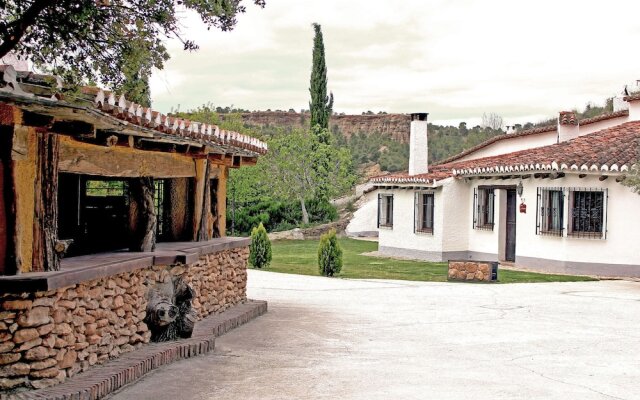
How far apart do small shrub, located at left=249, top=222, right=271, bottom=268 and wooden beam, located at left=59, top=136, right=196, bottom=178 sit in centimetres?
1112

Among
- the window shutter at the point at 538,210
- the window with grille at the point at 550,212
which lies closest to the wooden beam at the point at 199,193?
the window with grille at the point at 550,212

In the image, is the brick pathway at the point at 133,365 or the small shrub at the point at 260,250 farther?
the small shrub at the point at 260,250

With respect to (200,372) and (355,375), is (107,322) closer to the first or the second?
(200,372)

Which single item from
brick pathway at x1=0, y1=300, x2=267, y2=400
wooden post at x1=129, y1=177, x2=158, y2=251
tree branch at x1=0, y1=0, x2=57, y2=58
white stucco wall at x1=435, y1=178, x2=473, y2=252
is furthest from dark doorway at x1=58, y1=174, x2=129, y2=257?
white stucco wall at x1=435, y1=178, x2=473, y2=252

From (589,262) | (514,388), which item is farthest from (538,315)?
(589,262)

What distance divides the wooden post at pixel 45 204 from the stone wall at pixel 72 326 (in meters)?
0.33

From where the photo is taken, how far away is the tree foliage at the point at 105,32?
371 inches

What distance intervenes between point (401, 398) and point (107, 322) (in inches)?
117

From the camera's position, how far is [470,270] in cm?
2047

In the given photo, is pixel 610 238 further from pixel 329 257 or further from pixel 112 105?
pixel 112 105

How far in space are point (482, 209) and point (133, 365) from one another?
765 inches

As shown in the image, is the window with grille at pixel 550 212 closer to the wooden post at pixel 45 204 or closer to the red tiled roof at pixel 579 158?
the red tiled roof at pixel 579 158

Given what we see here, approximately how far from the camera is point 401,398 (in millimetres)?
7703

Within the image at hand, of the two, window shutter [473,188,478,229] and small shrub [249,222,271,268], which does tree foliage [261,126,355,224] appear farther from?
small shrub [249,222,271,268]
